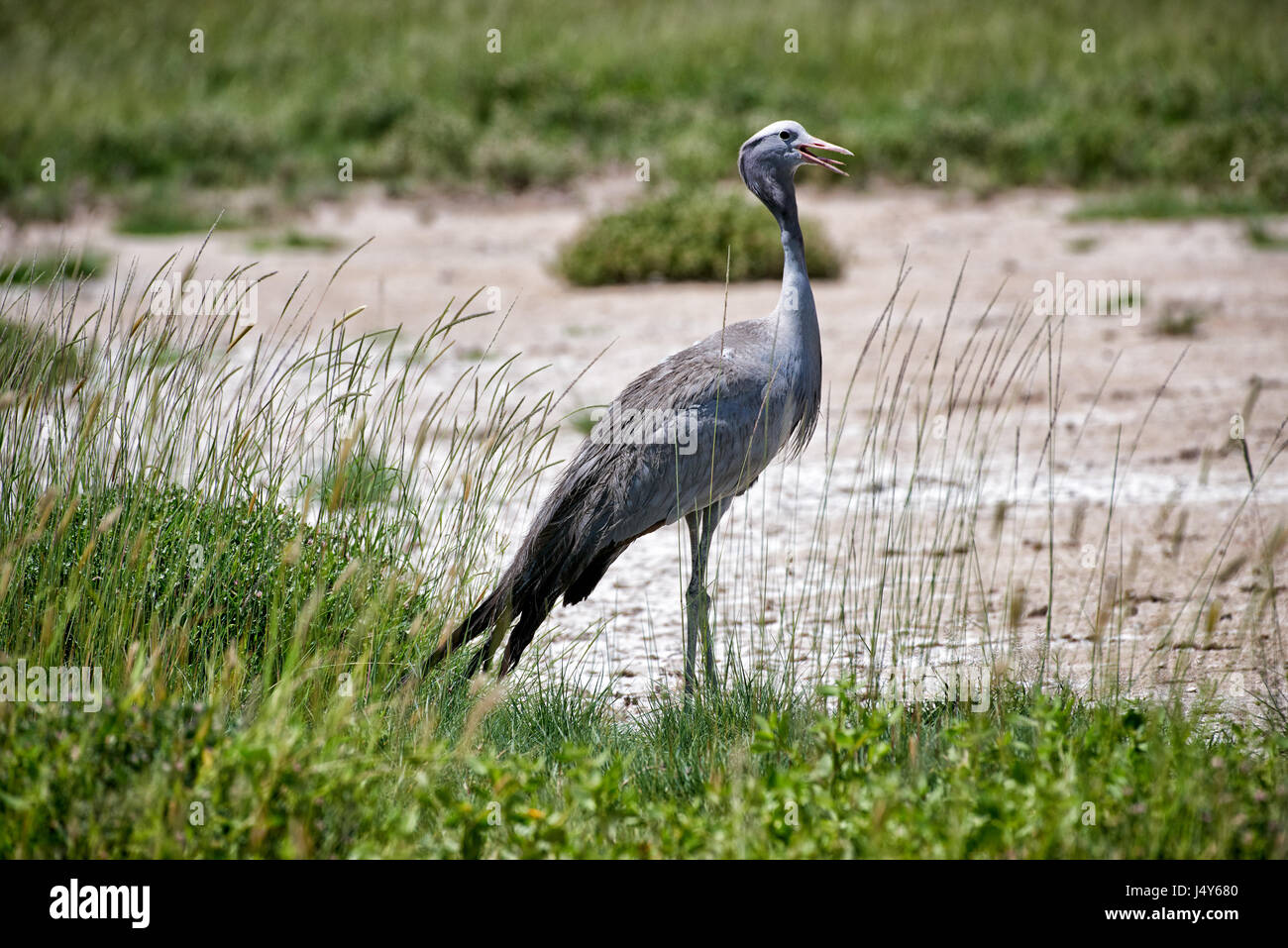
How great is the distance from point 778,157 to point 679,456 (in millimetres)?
1246

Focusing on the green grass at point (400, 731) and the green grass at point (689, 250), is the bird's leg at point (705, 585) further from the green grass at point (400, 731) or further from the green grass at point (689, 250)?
the green grass at point (689, 250)

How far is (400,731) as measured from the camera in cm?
375

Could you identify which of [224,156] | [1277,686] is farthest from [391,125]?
[1277,686]

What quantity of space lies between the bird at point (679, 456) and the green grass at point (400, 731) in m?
0.30

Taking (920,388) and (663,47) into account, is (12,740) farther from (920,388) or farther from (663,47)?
→ (663,47)

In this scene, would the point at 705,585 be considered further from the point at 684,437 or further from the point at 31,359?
the point at 31,359

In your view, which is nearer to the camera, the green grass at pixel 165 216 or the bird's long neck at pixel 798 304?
the bird's long neck at pixel 798 304

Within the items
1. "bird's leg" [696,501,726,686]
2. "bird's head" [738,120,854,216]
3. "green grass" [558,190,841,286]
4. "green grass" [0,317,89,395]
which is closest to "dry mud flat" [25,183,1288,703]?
"bird's leg" [696,501,726,686]

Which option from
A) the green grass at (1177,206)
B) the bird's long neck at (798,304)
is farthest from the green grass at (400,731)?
the green grass at (1177,206)

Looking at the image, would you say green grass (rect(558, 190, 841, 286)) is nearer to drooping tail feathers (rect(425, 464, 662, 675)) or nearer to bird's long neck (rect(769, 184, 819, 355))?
bird's long neck (rect(769, 184, 819, 355))

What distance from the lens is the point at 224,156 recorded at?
17.7 meters

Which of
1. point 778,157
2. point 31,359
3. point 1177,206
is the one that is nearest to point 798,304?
point 778,157

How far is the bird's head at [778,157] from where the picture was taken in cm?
505

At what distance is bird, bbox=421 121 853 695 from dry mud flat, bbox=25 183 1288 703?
0.20 meters
